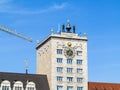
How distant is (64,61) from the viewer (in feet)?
608

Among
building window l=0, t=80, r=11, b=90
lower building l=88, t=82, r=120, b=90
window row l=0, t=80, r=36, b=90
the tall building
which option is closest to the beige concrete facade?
the tall building

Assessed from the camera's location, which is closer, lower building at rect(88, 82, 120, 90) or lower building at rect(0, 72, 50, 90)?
lower building at rect(0, 72, 50, 90)

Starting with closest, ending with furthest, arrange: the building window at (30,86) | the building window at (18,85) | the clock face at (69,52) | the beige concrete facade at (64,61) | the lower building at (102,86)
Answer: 1. the building window at (18,85)
2. the building window at (30,86)
3. the beige concrete facade at (64,61)
4. the clock face at (69,52)
5. the lower building at (102,86)

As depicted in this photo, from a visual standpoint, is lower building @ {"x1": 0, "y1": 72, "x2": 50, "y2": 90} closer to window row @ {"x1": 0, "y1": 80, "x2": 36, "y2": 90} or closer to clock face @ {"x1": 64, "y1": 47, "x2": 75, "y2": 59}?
window row @ {"x1": 0, "y1": 80, "x2": 36, "y2": 90}

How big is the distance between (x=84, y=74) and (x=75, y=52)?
9.01 m

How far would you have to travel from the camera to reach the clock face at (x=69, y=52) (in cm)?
18625

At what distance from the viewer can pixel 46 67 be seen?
623 ft

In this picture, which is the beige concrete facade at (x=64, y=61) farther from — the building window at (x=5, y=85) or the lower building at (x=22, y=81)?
the building window at (x=5, y=85)

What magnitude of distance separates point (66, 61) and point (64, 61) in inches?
31.3

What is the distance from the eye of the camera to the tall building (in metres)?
184

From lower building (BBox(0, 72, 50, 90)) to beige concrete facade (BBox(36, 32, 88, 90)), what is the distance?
10.3 feet

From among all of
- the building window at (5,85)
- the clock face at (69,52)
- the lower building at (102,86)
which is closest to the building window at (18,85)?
the building window at (5,85)

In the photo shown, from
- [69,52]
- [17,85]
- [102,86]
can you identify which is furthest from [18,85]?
[102,86]

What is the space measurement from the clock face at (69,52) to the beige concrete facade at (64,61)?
765 mm
